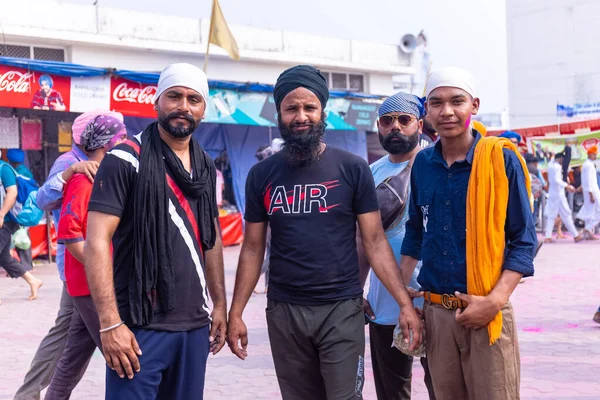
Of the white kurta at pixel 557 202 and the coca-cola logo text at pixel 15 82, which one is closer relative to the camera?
the coca-cola logo text at pixel 15 82

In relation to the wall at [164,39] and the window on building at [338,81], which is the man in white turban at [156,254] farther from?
the window on building at [338,81]

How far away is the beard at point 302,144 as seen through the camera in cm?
360

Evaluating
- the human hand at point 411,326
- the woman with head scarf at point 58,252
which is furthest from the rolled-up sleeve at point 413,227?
the woman with head scarf at point 58,252

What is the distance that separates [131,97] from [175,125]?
1162cm

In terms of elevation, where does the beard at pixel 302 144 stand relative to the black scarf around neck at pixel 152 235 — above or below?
above

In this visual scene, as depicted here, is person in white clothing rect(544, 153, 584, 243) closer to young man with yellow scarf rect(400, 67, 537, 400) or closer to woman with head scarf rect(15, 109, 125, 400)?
woman with head scarf rect(15, 109, 125, 400)

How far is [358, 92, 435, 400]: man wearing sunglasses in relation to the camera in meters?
4.24

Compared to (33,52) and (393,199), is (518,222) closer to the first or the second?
(393,199)

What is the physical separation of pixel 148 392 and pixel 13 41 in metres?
15.0

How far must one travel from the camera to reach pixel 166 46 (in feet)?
61.3

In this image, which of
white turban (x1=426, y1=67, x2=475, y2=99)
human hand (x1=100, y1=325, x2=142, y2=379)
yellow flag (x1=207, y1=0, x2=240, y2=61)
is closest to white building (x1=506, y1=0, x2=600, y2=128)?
yellow flag (x1=207, y1=0, x2=240, y2=61)

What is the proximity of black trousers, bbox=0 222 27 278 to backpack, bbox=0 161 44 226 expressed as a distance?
10.5 inches

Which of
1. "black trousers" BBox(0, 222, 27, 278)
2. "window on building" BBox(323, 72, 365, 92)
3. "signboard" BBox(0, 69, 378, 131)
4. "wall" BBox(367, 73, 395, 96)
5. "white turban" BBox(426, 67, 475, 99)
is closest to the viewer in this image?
"white turban" BBox(426, 67, 475, 99)

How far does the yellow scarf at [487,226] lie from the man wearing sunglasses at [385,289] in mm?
1005
